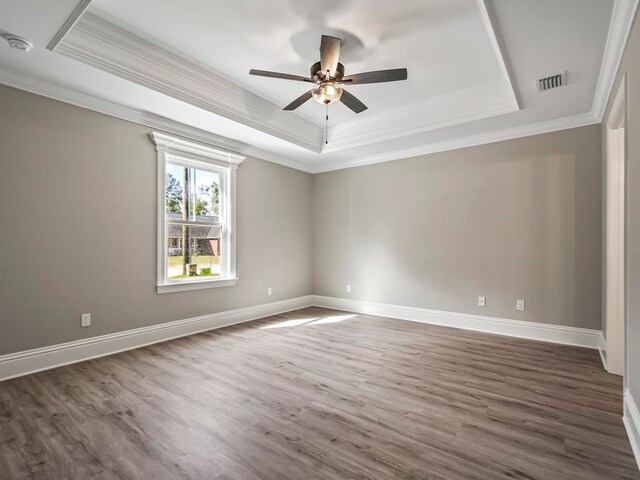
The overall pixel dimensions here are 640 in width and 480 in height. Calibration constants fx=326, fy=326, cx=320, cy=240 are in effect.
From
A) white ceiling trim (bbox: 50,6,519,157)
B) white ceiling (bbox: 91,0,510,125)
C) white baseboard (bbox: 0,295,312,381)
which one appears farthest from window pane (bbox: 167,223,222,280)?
white ceiling (bbox: 91,0,510,125)

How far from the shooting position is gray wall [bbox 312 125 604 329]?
380cm

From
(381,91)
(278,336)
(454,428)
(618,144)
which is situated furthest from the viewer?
(278,336)

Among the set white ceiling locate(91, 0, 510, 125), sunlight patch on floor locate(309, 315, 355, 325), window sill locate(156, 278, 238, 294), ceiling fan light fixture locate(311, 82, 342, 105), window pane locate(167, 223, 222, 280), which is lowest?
sunlight patch on floor locate(309, 315, 355, 325)

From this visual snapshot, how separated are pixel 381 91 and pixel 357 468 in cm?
368

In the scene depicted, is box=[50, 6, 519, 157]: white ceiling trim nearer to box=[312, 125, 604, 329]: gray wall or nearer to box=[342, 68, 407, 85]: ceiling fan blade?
box=[342, 68, 407, 85]: ceiling fan blade

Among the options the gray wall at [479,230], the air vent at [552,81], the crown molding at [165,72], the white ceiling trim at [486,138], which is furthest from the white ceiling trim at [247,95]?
the gray wall at [479,230]

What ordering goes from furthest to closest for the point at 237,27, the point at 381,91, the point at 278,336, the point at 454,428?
the point at 278,336 < the point at 381,91 < the point at 237,27 < the point at 454,428

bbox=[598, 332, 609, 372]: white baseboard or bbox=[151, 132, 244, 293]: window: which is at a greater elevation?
bbox=[151, 132, 244, 293]: window

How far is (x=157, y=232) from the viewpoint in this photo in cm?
393

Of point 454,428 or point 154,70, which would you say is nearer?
point 454,428

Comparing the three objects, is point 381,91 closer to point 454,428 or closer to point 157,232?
point 157,232

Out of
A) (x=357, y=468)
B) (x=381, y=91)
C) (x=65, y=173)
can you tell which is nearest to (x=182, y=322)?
(x=65, y=173)

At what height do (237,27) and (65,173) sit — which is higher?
(237,27)

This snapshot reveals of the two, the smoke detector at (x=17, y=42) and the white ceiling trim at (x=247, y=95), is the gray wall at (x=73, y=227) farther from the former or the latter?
the white ceiling trim at (x=247, y=95)
